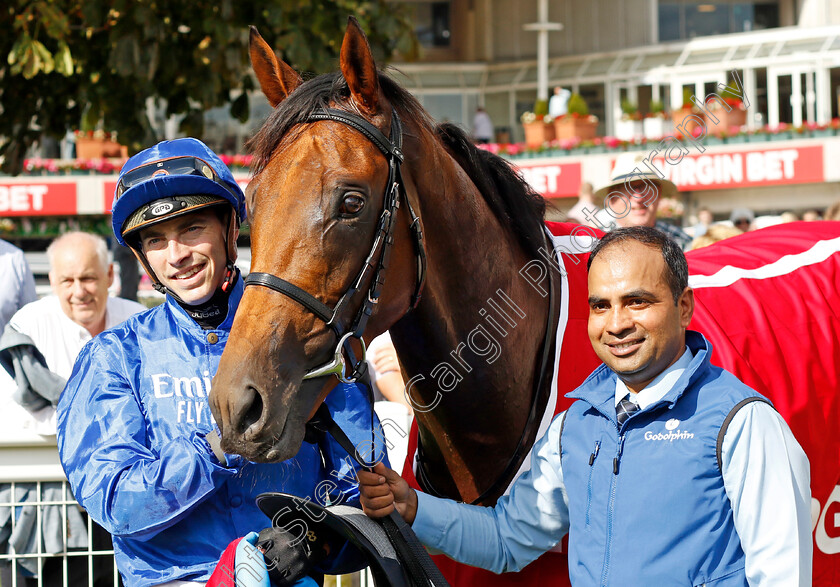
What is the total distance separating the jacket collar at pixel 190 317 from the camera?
76.2 inches

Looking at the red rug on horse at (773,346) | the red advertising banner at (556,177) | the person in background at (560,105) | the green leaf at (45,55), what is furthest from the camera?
the person in background at (560,105)

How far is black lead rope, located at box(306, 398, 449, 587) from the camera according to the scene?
180 cm

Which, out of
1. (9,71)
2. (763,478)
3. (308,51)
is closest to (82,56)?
(9,71)

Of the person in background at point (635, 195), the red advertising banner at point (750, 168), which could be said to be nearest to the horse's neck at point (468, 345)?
the person in background at point (635, 195)

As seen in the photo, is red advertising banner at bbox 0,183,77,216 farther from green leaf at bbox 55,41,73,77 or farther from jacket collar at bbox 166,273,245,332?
jacket collar at bbox 166,273,245,332

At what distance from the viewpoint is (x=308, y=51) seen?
18.0ft

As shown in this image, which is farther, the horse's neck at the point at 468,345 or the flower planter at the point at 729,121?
the flower planter at the point at 729,121

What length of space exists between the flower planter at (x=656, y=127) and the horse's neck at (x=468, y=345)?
16393 mm

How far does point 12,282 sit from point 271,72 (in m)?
2.78

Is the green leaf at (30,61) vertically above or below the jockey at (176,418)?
above

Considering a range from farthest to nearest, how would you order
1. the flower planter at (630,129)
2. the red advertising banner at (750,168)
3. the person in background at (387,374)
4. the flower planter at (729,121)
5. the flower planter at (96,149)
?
the flower planter at (630,129), the flower planter at (96,149), the flower planter at (729,121), the red advertising banner at (750,168), the person in background at (387,374)

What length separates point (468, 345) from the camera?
2.15 m

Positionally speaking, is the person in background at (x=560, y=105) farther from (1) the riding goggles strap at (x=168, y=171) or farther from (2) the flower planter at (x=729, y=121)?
(1) the riding goggles strap at (x=168, y=171)

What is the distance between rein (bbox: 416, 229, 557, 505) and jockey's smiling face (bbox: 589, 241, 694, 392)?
51 centimetres
